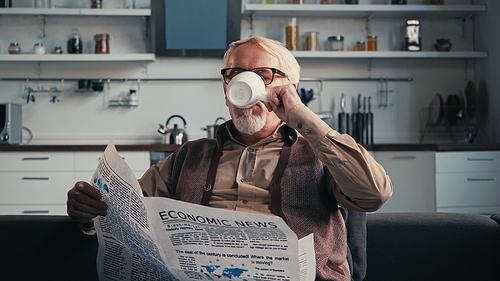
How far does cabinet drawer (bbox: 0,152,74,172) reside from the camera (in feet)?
9.51

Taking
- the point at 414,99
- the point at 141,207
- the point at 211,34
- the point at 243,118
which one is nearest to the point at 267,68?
the point at 243,118

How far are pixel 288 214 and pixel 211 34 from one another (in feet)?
8.77

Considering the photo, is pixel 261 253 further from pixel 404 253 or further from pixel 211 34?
pixel 211 34

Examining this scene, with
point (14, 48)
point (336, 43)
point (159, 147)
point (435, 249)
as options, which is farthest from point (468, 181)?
point (14, 48)

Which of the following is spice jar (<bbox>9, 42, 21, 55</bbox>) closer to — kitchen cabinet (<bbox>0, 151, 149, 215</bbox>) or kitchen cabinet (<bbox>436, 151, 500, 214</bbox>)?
kitchen cabinet (<bbox>0, 151, 149, 215</bbox>)

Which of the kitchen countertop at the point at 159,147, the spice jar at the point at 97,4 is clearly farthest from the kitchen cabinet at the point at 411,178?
the spice jar at the point at 97,4

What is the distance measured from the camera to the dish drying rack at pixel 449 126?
139 inches

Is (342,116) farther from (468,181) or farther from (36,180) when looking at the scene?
(36,180)

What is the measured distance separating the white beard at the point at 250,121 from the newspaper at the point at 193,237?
1.50 ft

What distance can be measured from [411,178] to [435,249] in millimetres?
2061

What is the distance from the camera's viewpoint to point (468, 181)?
118 inches

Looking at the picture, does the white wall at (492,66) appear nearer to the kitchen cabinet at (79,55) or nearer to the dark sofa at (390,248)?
the dark sofa at (390,248)

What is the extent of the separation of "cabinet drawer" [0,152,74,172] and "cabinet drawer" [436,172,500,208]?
281 centimetres

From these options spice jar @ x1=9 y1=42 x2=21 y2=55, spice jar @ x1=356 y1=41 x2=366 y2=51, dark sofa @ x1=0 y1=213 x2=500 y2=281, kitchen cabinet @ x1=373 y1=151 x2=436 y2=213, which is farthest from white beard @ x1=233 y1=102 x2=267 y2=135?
spice jar @ x1=9 y1=42 x2=21 y2=55
